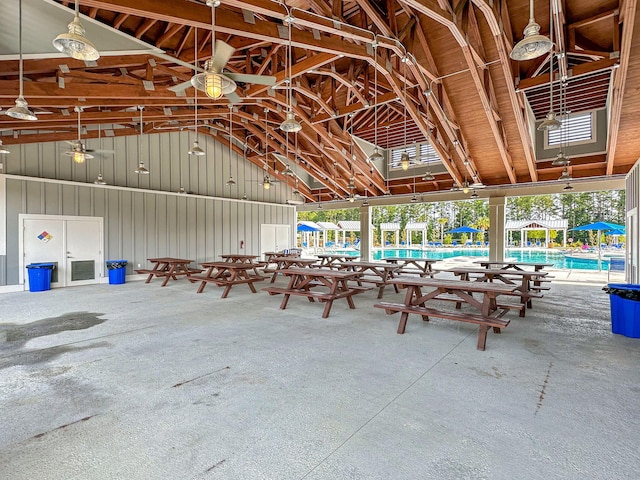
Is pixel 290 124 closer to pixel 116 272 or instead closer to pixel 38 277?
pixel 116 272

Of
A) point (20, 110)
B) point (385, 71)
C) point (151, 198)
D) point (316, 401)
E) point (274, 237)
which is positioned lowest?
point (316, 401)

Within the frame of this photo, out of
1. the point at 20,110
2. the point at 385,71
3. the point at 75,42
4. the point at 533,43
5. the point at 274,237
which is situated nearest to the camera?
the point at 75,42

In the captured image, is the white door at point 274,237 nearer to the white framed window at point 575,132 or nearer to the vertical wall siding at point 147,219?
the vertical wall siding at point 147,219

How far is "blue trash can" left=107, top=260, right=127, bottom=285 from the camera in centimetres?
956

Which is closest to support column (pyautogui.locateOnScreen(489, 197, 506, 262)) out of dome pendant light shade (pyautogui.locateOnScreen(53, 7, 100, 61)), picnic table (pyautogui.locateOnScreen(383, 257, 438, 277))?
picnic table (pyautogui.locateOnScreen(383, 257, 438, 277))

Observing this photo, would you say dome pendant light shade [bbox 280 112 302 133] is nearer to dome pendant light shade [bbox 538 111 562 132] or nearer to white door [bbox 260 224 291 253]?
dome pendant light shade [bbox 538 111 562 132]

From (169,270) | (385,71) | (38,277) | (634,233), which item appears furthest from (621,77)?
(38,277)

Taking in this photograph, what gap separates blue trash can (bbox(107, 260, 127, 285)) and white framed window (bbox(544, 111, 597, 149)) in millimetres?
13481

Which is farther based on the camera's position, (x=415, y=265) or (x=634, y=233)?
(x=415, y=265)

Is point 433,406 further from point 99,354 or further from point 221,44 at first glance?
point 221,44

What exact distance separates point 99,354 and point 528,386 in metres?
4.38

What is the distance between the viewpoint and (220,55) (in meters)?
3.48

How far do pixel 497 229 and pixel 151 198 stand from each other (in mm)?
11745

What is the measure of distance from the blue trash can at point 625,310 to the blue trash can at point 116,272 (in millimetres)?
11139
